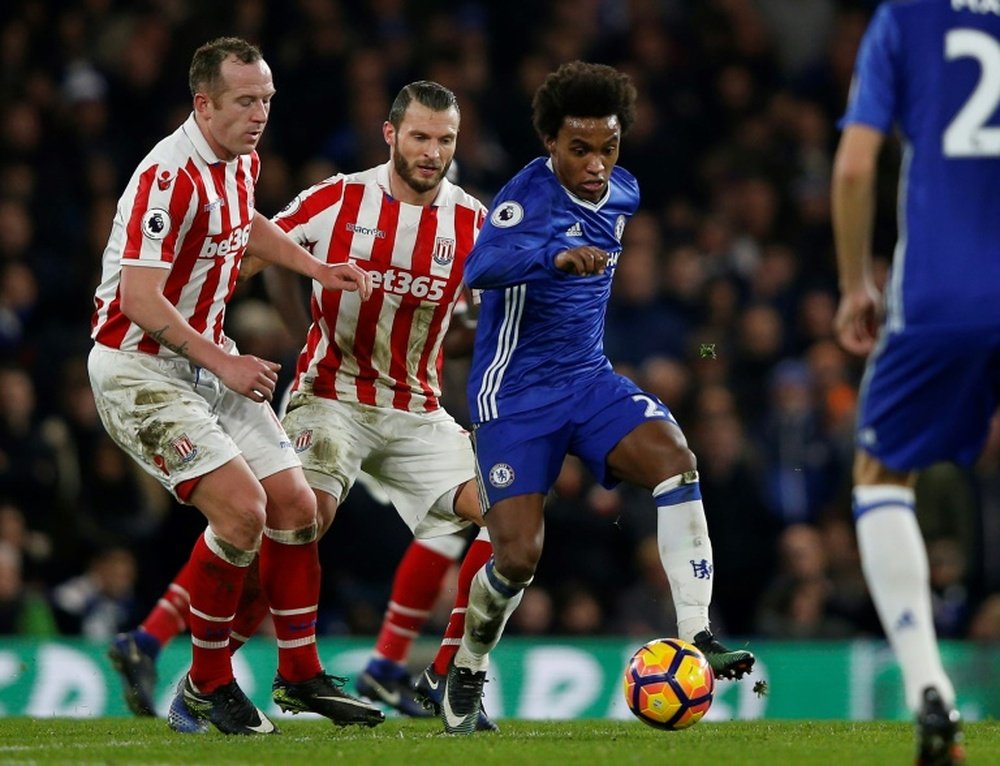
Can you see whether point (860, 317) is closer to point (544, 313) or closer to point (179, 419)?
point (544, 313)

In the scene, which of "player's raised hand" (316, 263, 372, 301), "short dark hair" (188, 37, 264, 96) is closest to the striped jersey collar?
"short dark hair" (188, 37, 264, 96)

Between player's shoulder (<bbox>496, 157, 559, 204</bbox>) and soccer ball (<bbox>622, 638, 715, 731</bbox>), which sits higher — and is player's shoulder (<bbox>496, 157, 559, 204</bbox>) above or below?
above

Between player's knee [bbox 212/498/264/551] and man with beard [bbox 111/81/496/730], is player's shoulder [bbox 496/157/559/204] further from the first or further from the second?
player's knee [bbox 212/498/264/551]

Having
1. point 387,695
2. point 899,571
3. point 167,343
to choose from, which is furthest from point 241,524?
point 899,571

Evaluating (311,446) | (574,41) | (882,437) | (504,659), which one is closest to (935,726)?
(882,437)

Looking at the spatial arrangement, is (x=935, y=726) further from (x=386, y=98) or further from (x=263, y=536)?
(x=386, y=98)

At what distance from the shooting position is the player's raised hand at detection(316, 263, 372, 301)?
694 centimetres

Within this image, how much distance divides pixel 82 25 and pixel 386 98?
2.47m

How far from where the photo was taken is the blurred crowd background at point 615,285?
11047 mm

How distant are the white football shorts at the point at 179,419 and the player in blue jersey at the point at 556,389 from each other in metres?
0.83

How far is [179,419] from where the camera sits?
666 cm

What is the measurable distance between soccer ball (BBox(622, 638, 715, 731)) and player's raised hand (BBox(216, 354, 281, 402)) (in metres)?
1.64

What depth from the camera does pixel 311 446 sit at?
750 cm

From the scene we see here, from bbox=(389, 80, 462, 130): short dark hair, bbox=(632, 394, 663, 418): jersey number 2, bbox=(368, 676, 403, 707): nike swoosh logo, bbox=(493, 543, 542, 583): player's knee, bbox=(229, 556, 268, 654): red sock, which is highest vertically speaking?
bbox=(389, 80, 462, 130): short dark hair
